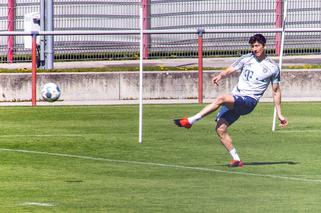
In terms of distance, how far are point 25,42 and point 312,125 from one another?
11.8 metres

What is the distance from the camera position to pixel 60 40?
35062 mm

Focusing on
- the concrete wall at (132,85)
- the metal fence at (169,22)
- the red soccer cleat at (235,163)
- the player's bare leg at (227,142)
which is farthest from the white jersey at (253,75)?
the metal fence at (169,22)

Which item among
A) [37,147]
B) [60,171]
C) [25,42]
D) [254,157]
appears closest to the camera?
[60,171]

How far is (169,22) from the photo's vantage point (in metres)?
37.6

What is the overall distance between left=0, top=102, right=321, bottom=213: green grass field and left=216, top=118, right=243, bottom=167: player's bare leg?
18 centimetres

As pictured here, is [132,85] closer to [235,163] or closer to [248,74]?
[248,74]

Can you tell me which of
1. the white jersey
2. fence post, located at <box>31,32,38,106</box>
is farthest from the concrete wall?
the white jersey

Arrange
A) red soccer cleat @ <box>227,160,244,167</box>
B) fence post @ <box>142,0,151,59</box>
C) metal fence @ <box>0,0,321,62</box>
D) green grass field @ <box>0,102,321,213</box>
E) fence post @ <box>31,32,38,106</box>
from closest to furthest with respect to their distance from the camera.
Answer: green grass field @ <box>0,102,321,213</box> < red soccer cleat @ <box>227,160,244,167</box> < fence post @ <box>31,32,38,106</box> < metal fence @ <box>0,0,321,62</box> < fence post @ <box>142,0,151,59</box>

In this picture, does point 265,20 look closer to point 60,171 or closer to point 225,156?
point 225,156

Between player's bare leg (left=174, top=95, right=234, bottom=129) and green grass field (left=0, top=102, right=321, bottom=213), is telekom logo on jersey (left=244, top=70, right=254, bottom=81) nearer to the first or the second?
player's bare leg (left=174, top=95, right=234, bottom=129)

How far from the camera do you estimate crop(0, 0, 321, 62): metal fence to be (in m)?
34.8

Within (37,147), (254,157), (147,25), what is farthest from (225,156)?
(147,25)

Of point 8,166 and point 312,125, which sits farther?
point 312,125

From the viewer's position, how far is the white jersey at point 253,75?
18.8 meters
